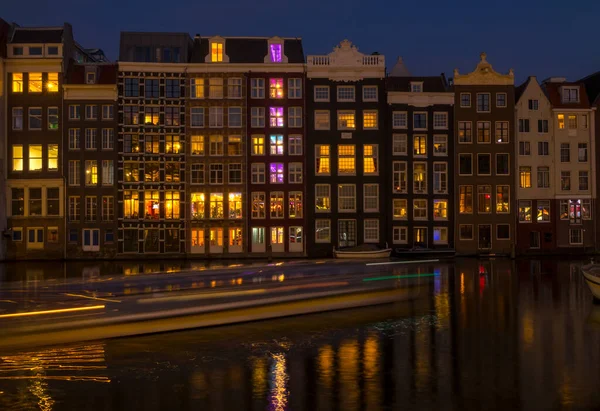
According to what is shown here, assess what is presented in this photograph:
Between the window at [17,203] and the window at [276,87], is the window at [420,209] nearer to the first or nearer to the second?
the window at [276,87]

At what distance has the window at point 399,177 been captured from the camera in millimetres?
72312

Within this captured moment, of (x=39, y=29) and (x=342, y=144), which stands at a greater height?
(x=39, y=29)

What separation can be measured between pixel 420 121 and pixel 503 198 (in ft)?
39.9

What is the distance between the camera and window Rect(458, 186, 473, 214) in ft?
242

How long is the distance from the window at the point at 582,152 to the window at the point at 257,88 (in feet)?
114

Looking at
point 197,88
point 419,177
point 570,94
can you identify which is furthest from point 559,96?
point 197,88

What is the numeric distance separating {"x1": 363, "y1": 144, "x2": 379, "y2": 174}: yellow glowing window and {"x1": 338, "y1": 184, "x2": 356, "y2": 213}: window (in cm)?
239

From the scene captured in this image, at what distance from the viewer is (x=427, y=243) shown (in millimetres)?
72062

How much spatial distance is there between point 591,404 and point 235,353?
34.6 feet

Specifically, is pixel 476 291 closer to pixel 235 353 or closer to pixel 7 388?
pixel 235 353

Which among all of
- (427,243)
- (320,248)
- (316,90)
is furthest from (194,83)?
(427,243)

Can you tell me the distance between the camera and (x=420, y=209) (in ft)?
238

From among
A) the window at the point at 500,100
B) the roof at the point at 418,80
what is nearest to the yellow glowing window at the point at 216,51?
the roof at the point at 418,80

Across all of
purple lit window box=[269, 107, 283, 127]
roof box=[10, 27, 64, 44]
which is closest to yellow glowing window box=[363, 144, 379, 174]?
purple lit window box=[269, 107, 283, 127]
